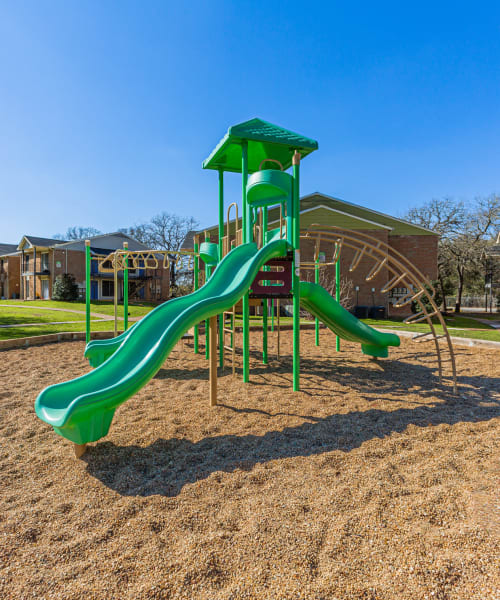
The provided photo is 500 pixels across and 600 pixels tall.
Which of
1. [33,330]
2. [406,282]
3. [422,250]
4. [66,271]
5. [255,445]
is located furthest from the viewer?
[66,271]

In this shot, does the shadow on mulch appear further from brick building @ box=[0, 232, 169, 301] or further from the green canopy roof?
brick building @ box=[0, 232, 169, 301]

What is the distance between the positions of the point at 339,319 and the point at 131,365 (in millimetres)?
4729

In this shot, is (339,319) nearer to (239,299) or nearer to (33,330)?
(239,299)

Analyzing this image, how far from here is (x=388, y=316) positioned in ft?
76.9

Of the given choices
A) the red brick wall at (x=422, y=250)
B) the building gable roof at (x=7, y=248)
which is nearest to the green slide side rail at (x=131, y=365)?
the red brick wall at (x=422, y=250)

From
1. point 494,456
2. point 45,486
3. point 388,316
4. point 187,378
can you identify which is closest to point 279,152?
point 187,378

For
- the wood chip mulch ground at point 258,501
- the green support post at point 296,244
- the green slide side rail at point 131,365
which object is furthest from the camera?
the green support post at point 296,244

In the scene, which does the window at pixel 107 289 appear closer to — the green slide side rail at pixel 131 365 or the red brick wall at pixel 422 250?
the red brick wall at pixel 422 250

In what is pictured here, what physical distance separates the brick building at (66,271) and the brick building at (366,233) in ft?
53.6

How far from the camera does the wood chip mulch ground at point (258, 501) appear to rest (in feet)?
6.75

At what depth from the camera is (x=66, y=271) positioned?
3572cm

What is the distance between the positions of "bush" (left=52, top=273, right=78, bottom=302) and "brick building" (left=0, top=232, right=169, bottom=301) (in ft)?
10.1

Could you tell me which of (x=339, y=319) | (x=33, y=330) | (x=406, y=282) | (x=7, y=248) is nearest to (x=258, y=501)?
(x=339, y=319)

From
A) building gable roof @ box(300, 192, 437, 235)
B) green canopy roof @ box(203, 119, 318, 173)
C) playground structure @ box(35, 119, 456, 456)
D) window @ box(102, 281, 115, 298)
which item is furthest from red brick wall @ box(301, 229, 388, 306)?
window @ box(102, 281, 115, 298)
